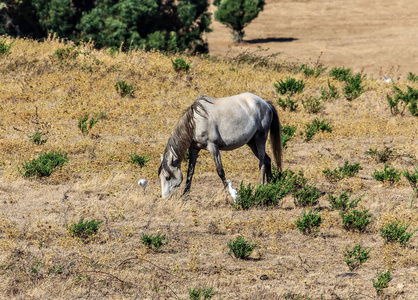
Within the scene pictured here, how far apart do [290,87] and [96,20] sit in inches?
542

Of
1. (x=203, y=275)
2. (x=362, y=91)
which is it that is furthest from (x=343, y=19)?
(x=203, y=275)

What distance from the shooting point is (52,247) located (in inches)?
303

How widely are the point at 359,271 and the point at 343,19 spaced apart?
194ft

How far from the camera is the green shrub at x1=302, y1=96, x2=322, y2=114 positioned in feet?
53.7

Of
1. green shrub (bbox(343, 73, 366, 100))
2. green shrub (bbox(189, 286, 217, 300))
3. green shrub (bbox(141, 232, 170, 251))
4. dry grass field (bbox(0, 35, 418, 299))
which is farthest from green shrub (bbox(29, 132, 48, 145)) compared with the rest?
green shrub (bbox(343, 73, 366, 100))

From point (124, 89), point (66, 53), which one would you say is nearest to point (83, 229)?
point (124, 89)

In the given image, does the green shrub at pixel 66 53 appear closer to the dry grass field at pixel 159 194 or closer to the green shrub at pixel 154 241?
the dry grass field at pixel 159 194

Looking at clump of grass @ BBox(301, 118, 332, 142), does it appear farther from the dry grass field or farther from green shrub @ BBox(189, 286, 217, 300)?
green shrub @ BBox(189, 286, 217, 300)

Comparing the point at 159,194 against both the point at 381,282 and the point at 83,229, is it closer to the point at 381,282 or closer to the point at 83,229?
the point at 83,229

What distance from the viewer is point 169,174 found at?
980cm

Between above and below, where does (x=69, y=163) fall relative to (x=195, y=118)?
below

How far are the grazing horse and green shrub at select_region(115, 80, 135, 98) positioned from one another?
6337mm

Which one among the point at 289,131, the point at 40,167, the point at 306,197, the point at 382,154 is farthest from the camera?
the point at 289,131

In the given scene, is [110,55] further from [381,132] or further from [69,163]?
[381,132]
